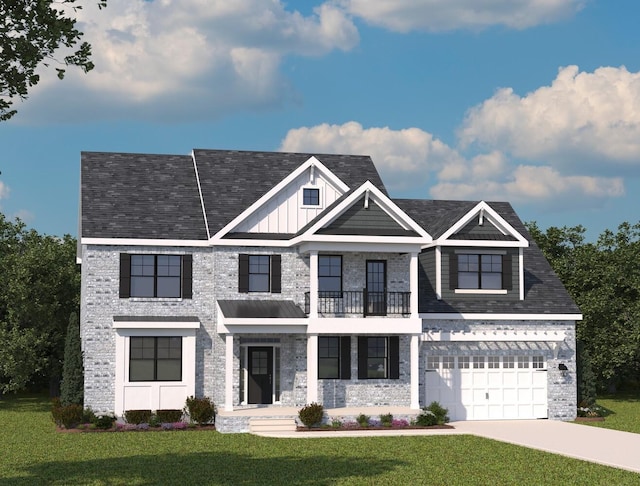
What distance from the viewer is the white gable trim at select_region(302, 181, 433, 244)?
101 ft

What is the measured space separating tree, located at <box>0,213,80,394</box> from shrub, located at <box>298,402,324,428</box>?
15.4m

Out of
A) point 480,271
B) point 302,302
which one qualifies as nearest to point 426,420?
point 302,302

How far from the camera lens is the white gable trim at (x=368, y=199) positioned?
3083cm

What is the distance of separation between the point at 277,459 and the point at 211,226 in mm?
11724

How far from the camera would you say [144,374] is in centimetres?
3122

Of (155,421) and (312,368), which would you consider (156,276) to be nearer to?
(155,421)

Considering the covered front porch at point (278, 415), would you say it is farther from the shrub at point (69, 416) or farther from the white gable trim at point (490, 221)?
the white gable trim at point (490, 221)

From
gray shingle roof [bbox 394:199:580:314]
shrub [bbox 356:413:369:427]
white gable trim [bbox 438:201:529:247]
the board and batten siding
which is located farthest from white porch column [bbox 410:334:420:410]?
the board and batten siding

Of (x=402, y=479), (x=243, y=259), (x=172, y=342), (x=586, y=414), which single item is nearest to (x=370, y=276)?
(x=243, y=259)

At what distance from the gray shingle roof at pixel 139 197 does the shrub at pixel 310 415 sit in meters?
7.25

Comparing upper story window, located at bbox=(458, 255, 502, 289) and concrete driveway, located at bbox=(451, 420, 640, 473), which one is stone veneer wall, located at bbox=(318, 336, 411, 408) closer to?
concrete driveway, located at bbox=(451, 420, 640, 473)

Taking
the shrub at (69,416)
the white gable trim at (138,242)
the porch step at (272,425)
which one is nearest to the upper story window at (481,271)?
the porch step at (272,425)

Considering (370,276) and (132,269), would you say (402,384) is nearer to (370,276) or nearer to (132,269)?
(370,276)

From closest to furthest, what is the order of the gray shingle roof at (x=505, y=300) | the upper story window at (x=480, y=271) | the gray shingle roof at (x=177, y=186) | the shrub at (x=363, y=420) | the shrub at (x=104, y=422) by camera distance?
the shrub at (x=104, y=422), the shrub at (x=363, y=420), the gray shingle roof at (x=177, y=186), the gray shingle roof at (x=505, y=300), the upper story window at (x=480, y=271)
